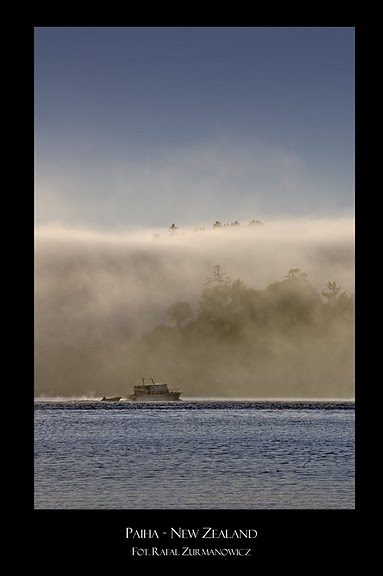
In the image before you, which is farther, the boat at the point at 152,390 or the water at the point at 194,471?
the boat at the point at 152,390

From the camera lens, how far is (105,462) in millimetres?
40562

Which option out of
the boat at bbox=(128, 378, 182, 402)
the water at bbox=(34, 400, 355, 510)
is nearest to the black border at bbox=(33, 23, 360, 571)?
the water at bbox=(34, 400, 355, 510)

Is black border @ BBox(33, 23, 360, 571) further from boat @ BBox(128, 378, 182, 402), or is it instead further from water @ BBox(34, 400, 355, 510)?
boat @ BBox(128, 378, 182, 402)
